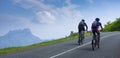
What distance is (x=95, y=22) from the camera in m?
22.9

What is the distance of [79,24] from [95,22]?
4.73 metres

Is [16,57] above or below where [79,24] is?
below

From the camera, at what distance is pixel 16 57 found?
58.8 feet

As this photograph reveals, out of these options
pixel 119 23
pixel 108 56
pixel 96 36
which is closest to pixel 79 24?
pixel 96 36

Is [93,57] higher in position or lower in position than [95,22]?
lower

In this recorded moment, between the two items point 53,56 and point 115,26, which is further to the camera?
point 115,26

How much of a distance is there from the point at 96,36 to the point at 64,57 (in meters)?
6.07

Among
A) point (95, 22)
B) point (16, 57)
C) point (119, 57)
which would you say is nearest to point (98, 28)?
point (95, 22)

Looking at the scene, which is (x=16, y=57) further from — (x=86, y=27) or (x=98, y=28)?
(x=86, y=27)

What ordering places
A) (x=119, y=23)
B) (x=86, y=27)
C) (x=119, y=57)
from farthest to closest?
(x=119, y=23), (x=86, y=27), (x=119, y=57)

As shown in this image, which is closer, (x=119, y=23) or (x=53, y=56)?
(x=53, y=56)

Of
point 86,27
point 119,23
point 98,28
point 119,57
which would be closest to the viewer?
point 119,57

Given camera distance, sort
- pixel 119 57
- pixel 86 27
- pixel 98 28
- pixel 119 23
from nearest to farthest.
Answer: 1. pixel 119 57
2. pixel 98 28
3. pixel 86 27
4. pixel 119 23

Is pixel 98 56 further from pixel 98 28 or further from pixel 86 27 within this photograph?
pixel 86 27
